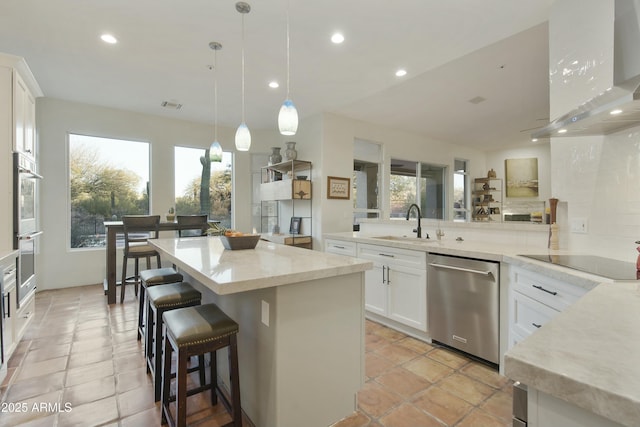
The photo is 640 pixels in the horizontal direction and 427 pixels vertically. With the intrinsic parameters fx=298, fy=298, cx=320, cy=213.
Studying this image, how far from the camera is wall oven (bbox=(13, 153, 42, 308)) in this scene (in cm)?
253

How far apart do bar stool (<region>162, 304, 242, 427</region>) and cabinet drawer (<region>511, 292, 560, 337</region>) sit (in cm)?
177

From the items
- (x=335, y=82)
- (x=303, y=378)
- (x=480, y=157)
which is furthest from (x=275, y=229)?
(x=480, y=157)

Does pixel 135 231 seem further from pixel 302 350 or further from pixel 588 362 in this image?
pixel 588 362

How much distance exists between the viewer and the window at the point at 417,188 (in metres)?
6.05

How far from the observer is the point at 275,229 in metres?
5.69

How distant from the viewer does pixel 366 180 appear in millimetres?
5715

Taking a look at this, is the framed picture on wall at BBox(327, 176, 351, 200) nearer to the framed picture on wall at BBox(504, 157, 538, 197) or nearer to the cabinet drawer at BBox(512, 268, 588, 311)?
the cabinet drawer at BBox(512, 268, 588, 311)

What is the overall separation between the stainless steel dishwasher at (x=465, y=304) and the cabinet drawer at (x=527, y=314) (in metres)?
0.16

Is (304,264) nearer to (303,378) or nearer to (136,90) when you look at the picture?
(303,378)

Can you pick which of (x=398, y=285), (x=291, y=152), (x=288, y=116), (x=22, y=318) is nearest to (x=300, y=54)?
(x=288, y=116)

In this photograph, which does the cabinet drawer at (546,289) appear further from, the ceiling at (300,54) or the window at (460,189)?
the window at (460,189)

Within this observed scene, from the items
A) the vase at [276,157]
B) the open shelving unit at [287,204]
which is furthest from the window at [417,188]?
the vase at [276,157]

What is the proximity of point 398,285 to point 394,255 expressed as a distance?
→ 0.30m

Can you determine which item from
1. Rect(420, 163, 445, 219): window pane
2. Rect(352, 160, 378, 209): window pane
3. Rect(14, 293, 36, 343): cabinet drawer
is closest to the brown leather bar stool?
Rect(14, 293, 36, 343): cabinet drawer
